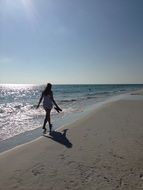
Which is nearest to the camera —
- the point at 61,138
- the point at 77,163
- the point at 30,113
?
the point at 77,163

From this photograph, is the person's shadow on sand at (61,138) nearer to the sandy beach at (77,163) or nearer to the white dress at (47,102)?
the sandy beach at (77,163)

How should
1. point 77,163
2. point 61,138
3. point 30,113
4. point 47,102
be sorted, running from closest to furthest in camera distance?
1. point 77,163
2. point 61,138
3. point 47,102
4. point 30,113

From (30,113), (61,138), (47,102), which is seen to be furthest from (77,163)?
(30,113)

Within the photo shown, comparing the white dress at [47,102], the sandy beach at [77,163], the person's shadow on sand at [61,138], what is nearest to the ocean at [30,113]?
the white dress at [47,102]

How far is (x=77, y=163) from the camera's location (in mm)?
6121

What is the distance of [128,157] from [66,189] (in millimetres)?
2352

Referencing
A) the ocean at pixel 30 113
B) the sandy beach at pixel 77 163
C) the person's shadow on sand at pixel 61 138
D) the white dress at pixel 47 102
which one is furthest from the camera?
the ocean at pixel 30 113

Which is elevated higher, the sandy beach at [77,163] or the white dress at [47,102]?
the white dress at [47,102]

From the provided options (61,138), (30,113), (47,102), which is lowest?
(30,113)

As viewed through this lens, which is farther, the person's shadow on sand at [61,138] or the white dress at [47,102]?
the white dress at [47,102]

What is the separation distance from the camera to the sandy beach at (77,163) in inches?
196

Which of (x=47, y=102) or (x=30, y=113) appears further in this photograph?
(x=30, y=113)

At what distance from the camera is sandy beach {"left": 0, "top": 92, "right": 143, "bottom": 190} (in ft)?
16.3

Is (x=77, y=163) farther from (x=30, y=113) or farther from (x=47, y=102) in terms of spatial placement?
(x=30, y=113)
